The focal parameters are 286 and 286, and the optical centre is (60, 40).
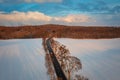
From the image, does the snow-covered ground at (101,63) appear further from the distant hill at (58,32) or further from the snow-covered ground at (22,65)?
the distant hill at (58,32)

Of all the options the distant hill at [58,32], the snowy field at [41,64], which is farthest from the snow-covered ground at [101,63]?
the distant hill at [58,32]

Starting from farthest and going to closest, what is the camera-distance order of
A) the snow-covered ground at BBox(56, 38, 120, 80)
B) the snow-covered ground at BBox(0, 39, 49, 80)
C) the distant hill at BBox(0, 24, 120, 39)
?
the distant hill at BBox(0, 24, 120, 39)
the snow-covered ground at BBox(56, 38, 120, 80)
the snow-covered ground at BBox(0, 39, 49, 80)

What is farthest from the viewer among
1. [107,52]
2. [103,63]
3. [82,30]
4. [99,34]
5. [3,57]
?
[82,30]

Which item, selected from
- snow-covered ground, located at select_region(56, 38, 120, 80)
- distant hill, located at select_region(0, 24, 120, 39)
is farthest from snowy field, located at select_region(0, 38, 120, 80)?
distant hill, located at select_region(0, 24, 120, 39)

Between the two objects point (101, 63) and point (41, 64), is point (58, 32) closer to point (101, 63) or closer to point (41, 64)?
point (101, 63)

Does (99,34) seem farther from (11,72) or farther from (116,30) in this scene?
(11,72)

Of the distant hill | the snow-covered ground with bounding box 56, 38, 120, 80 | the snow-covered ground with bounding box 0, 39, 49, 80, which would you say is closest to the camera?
the snow-covered ground with bounding box 0, 39, 49, 80

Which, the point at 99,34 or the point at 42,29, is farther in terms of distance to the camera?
the point at 42,29

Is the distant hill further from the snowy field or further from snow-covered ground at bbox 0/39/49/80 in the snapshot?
snow-covered ground at bbox 0/39/49/80

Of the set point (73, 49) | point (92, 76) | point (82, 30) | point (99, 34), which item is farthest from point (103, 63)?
point (82, 30)
